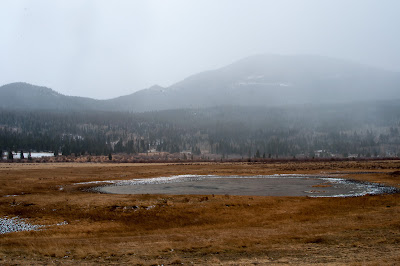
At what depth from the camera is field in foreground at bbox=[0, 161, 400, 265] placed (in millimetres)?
16859

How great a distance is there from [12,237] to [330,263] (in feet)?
66.5

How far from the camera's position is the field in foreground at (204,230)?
16.9 m

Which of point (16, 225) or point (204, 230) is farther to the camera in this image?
point (16, 225)

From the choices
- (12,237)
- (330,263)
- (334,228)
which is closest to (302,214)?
A: (334,228)

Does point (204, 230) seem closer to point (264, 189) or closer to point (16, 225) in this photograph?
point (16, 225)

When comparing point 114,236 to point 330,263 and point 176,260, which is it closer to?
point 176,260

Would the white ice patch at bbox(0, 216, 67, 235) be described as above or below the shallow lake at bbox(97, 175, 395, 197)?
above

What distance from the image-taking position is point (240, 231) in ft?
77.7

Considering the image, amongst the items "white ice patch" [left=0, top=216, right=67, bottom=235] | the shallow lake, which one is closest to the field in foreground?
"white ice patch" [left=0, top=216, right=67, bottom=235]

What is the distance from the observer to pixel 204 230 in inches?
976

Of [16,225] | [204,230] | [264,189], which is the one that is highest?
[16,225]

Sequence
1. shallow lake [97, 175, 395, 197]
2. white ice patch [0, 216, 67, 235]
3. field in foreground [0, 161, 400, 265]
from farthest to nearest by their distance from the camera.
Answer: shallow lake [97, 175, 395, 197], white ice patch [0, 216, 67, 235], field in foreground [0, 161, 400, 265]

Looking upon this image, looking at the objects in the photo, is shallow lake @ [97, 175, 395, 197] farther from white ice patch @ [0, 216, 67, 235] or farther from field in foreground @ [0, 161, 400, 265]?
white ice patch @ [0, 216, 67, 235]

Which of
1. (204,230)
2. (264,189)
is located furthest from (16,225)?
(264,189)
